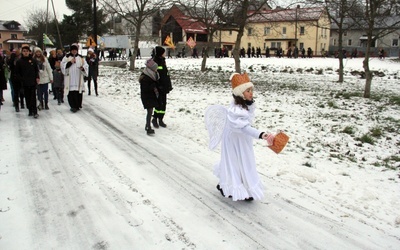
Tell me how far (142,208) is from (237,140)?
5.00 ft

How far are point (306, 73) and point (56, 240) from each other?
26258 mm

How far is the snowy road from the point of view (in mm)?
3670

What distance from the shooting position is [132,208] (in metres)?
4.34

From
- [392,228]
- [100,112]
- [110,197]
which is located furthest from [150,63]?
[392,228]

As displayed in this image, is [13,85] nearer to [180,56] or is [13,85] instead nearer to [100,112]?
[100,112]

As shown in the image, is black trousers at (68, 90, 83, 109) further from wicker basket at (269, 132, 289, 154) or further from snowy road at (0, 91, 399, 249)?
wicker basket at (269, 132, 289, 154)

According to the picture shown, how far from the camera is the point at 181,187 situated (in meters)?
5.09

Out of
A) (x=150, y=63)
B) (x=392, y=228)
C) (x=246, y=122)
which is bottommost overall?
(x=392, y=228)

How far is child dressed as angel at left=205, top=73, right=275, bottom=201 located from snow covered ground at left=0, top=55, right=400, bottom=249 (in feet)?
0.91

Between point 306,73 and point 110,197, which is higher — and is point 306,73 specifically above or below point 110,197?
above

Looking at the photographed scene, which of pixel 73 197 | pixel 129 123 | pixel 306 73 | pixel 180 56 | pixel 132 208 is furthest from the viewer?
pixel 180 56

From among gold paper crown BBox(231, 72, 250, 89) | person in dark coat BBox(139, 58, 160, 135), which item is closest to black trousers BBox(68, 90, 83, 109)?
person in dark coat BBox(139, 58, 160, 135)

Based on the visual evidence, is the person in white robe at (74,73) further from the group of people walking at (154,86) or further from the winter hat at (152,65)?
the winter hat at (152,65)

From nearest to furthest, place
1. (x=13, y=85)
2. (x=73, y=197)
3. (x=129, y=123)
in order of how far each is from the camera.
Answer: (x=73, y=197) → (x=129, y=123) → (x=13, y=85)
